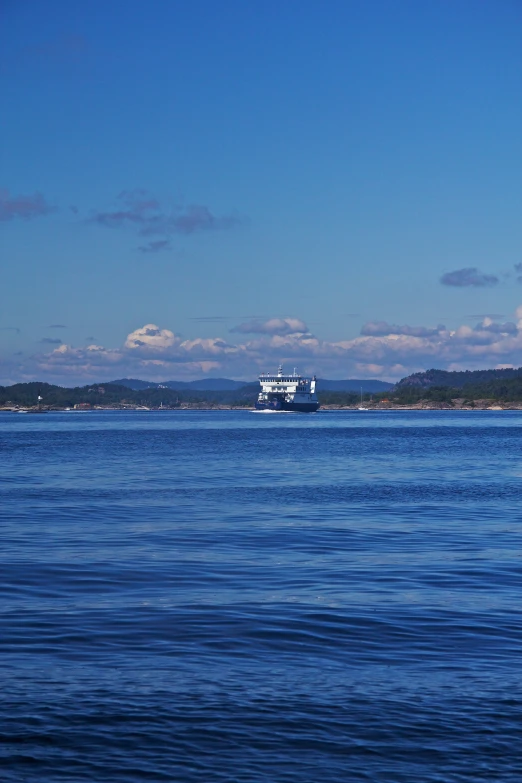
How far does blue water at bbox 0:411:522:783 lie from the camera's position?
966 centimetres

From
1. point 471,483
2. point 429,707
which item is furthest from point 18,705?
point 471,483

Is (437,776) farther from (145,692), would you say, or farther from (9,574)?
(9,574)

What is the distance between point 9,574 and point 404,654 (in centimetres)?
998

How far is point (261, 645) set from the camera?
13.8 metres

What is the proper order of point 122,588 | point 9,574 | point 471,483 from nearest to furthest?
point 122,588
point 9,574
point 471,483

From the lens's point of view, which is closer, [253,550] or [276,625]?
[276,625]

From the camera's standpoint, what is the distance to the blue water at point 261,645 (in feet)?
31.7

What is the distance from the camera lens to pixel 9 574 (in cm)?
2006

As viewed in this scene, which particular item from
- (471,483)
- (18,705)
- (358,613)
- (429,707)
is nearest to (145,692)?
(18,705)

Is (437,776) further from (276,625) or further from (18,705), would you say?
(276,625)

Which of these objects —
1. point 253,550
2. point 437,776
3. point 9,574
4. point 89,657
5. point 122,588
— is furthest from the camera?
point 253,550

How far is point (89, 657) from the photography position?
42.8 ft

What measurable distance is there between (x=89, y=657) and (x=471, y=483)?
111 ft

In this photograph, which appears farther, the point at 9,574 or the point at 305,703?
the point at 9,574
